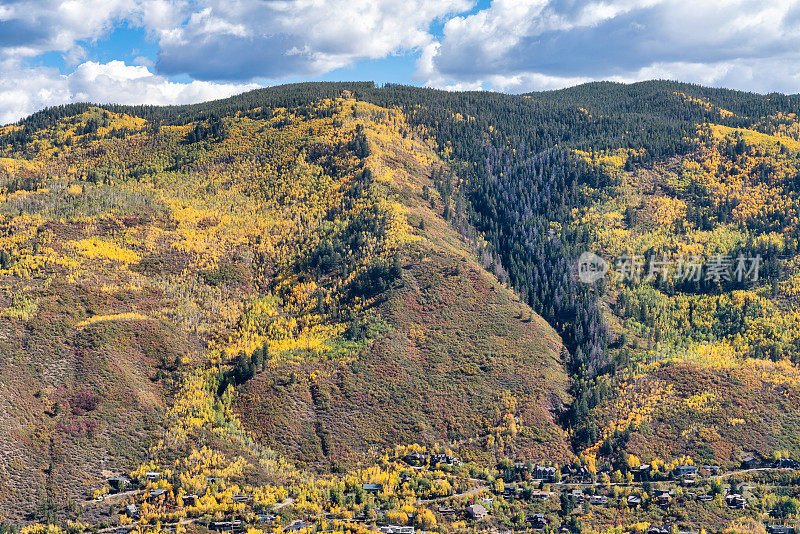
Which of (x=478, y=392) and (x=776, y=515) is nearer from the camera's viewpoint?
(x=776, y=515)

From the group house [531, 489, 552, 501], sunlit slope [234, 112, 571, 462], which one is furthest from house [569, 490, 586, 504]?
sunlit slope [234, 112, 571, 462]

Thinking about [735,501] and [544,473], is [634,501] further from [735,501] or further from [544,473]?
[735,501]

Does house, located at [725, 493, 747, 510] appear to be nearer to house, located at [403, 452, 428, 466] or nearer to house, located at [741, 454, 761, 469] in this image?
house, located at [741, 454, 761, 469]

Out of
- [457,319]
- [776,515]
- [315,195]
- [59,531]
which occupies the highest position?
[315,195]

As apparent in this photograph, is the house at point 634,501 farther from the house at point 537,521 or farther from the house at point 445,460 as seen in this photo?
the house at point 445,460

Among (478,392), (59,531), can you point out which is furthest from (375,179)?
(59,531)

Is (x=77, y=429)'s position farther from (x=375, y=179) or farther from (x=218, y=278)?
(x=375, y=179)

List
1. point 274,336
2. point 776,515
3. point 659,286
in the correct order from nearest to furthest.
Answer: point 776,515 → point 274,336 → point 659,286
